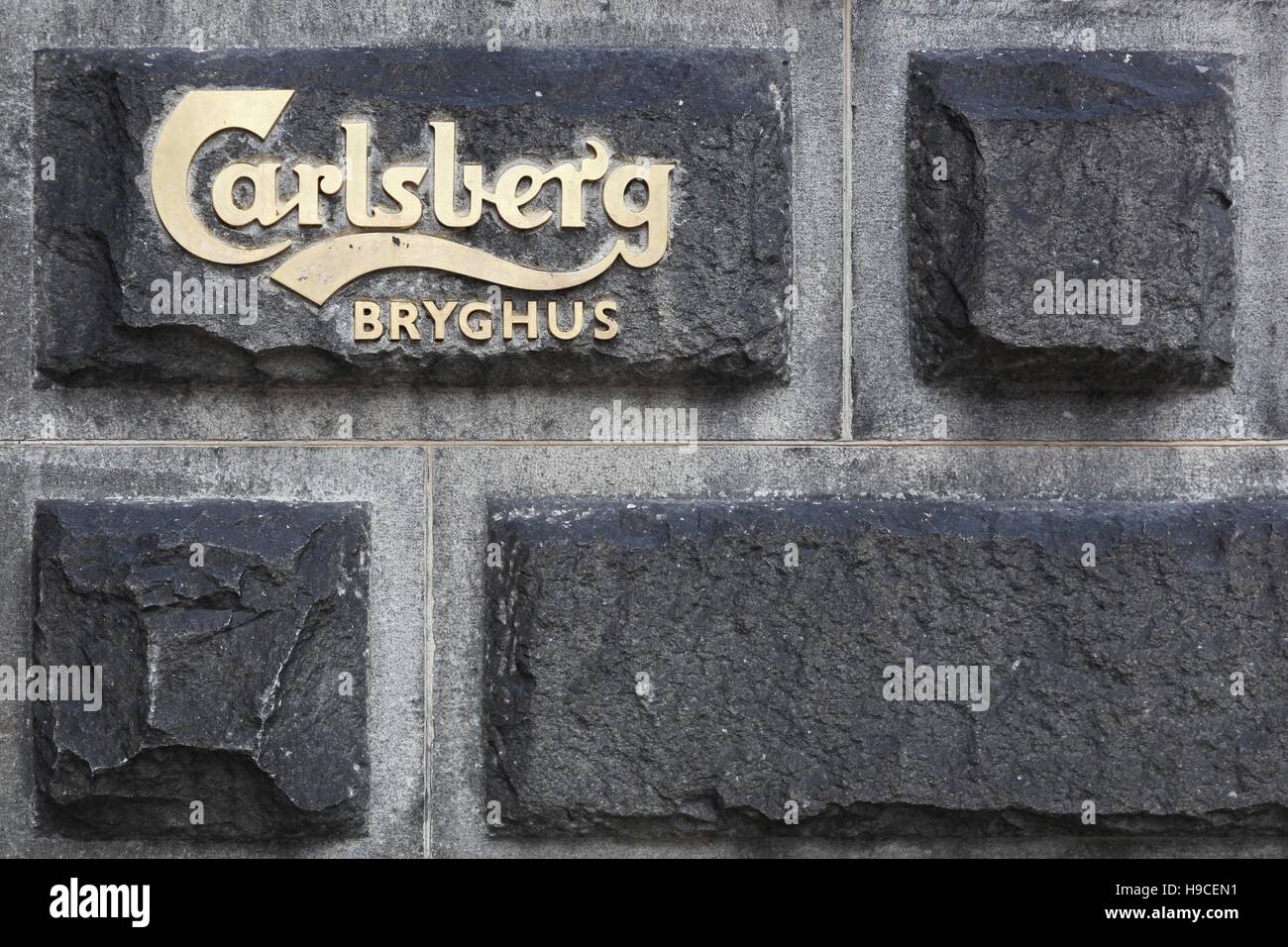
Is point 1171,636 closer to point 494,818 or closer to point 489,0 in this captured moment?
point 494,818

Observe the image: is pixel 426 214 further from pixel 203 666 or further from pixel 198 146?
pixel 203 666

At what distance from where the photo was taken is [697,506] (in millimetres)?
2064

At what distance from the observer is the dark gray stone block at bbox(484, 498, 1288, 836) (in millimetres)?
2016

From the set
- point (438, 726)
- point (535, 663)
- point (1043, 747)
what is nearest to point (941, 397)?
point (1043, 747)

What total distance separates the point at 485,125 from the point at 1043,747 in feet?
4.45

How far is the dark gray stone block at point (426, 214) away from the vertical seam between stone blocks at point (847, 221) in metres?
0.13

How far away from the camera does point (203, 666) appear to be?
1.99 metres

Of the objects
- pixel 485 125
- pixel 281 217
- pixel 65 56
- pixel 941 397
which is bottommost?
pixel 941 397

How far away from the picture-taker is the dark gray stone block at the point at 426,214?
2029 millimetres

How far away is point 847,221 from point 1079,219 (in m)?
0.37

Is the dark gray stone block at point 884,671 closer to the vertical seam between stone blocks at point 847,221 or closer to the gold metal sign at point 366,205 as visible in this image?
the vertical seam between stone blocks at point 847,221

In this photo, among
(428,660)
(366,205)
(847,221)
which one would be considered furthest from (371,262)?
(847,221)

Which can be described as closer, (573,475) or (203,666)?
(203,666)

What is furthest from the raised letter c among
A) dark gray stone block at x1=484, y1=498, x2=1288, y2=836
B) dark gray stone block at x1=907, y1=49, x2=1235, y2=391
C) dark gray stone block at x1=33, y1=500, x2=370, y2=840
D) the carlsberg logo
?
dark gray stone block at x1=907, y1=49, x2=1235, y2=391
